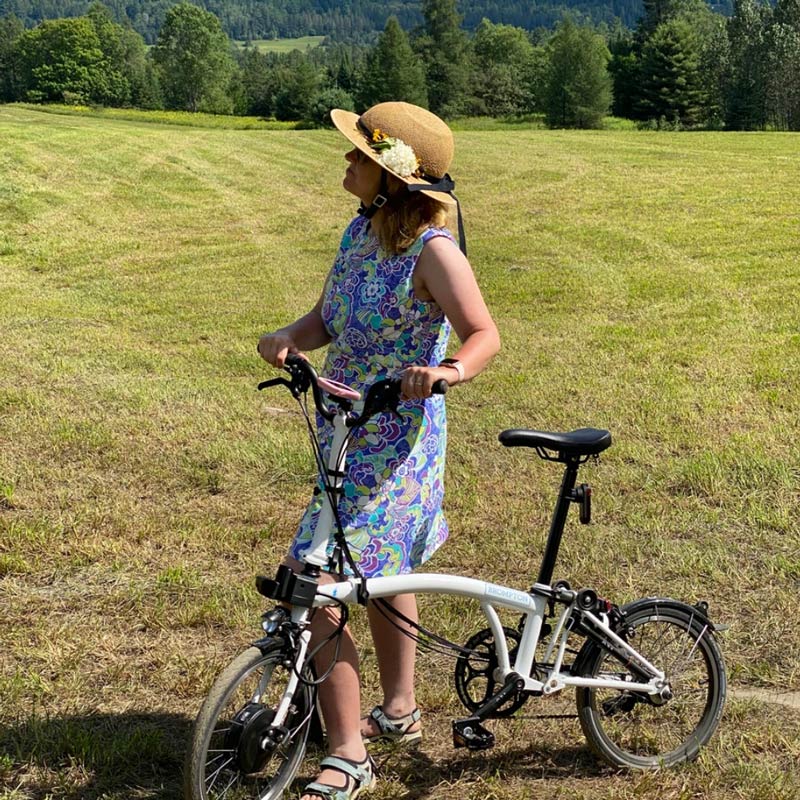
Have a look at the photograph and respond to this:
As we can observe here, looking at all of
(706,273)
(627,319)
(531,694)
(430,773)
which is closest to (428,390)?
(531,694)

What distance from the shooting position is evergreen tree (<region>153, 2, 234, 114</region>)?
93250 mm

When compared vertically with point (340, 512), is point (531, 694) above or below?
below

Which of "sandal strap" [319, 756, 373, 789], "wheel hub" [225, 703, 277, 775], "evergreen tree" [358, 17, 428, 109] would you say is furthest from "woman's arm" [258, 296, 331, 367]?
"evergreen tree" [358, 17, 428, 109]

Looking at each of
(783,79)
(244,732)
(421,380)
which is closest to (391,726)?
(244,732)

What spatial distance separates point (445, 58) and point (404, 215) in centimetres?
8232

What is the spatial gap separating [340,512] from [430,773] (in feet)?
3.46

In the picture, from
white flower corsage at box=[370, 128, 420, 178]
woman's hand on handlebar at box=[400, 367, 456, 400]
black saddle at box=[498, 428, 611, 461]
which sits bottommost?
black saddle at box=[498, 428, 611, 461]

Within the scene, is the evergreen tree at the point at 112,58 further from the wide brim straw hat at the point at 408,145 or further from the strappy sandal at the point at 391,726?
the strappy sandal at the point at 391,726

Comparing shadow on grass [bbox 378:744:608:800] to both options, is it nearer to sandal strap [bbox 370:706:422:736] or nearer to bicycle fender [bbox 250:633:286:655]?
sandal strap [bbox 370:706:422:736]

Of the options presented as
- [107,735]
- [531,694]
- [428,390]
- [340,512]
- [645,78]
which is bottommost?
[107,735]

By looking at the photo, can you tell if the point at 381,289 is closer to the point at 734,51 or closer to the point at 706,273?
the point at 706,273

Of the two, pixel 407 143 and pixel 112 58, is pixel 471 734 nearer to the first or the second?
pixel 407 143

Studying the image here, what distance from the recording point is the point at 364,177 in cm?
314

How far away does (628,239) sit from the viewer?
16.7 metres
